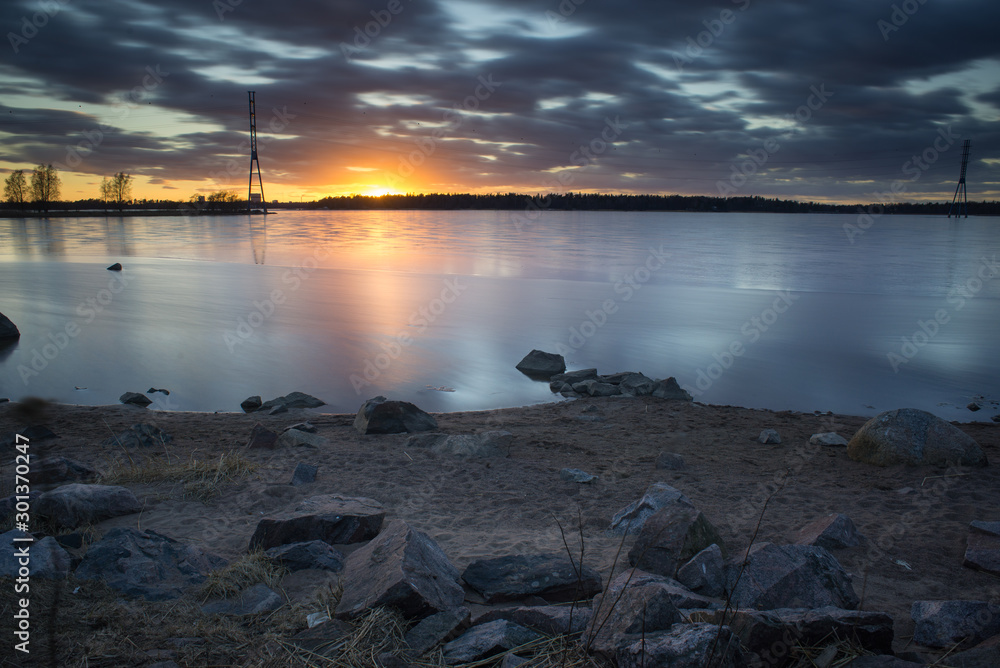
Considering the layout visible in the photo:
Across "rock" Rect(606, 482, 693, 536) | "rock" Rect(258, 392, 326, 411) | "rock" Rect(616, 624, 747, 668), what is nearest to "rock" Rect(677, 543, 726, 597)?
"rock" Rect(606, 482, 693, 536)

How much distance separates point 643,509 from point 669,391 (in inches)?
222

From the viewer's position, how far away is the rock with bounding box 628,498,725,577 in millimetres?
4086

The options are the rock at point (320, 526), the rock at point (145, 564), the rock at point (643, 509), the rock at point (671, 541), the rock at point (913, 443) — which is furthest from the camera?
the rock at point (913, 443)

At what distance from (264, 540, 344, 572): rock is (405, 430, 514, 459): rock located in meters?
2.79

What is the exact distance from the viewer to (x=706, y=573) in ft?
A: 12.5

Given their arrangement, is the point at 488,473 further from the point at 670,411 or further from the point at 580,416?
the point at 670,411

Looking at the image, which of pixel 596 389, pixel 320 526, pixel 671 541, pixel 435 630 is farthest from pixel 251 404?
pixel 671 541

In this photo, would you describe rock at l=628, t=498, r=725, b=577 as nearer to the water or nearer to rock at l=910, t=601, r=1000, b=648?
rock at l=910, t=601, r=1000, b=648

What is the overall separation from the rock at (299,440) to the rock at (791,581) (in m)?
5.25

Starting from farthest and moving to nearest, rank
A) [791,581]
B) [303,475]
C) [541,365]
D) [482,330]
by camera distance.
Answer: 1. [482,330]
2. [541,365]
3. [303,475]
4. [791,581]

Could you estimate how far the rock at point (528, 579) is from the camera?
377 centimetres

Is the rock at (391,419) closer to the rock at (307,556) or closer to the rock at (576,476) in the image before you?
the rock at (576,476)

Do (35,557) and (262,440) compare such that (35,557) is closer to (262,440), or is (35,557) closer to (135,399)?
(262,440)

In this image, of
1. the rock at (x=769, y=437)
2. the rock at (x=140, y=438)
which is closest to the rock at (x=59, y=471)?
the rock at (x=140, y=438)
